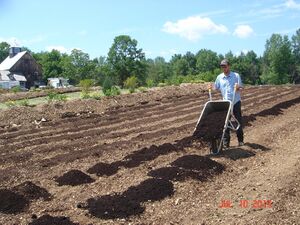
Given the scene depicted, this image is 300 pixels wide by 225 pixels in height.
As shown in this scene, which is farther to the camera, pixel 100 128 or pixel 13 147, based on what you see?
pixel 100 128

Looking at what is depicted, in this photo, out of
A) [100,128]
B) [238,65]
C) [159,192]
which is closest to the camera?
[159,192]

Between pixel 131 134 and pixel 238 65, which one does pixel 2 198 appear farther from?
pixel 238 65

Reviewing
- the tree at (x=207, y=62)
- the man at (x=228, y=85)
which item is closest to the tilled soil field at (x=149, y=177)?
the man at (x=228, y=85)

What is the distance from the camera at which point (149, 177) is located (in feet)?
24.1

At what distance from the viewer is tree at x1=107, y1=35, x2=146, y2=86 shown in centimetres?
6875

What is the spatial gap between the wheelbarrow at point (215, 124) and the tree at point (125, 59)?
59.3 metres

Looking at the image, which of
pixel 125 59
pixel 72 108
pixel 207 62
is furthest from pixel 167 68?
pixel 72 108

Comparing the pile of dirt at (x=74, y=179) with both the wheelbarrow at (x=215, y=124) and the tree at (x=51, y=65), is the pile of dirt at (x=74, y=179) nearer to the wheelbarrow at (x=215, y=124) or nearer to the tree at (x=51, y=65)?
the wheelbarrow at (x=215, y=124)

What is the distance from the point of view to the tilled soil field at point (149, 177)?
19.0ft

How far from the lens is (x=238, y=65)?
84.8 m

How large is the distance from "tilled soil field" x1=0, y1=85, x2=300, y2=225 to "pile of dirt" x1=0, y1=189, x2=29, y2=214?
0.01 metres

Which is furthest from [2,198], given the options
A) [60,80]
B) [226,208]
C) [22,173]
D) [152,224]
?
[60,80]

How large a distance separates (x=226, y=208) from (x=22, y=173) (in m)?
4.61

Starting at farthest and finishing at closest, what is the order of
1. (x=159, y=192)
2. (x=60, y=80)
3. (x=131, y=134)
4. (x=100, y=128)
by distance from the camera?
(x=60, y=80) < (x=100, y=128) < (x=131, y=134) < (x=159, y=192)
